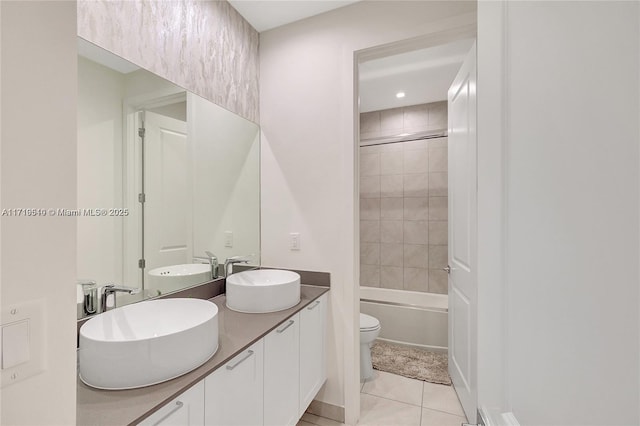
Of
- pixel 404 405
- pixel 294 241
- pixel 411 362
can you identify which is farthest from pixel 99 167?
pixel 411 362

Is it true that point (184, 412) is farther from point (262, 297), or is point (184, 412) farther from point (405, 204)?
point (405, 204)

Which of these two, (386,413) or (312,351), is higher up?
(312,351)

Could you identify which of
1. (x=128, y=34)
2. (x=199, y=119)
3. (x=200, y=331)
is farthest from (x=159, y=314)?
(x=128, y=34)

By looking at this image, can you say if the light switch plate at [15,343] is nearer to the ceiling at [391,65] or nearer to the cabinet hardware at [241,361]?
the cabinet hardware at [241,361]

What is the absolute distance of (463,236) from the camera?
178cm

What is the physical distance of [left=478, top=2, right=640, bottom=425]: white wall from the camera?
26 centimetres

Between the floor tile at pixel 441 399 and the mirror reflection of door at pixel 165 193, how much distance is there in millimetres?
1854

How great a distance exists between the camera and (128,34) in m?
1.20

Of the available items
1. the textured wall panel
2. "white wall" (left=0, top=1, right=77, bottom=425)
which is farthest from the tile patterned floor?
the textured wall panel

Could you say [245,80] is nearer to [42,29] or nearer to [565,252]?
[42,29]

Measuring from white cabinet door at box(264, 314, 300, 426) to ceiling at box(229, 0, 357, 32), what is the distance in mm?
1869

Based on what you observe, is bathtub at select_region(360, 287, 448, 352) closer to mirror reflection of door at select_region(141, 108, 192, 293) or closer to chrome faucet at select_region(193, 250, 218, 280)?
→ chrome faucet at select_region(193, 250, 218, 280)

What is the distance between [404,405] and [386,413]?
0.15 metres

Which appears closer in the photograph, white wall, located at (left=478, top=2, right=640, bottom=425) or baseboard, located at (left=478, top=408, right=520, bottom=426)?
white wall, located at (left=478, top=2, right=640, bottom=425)
